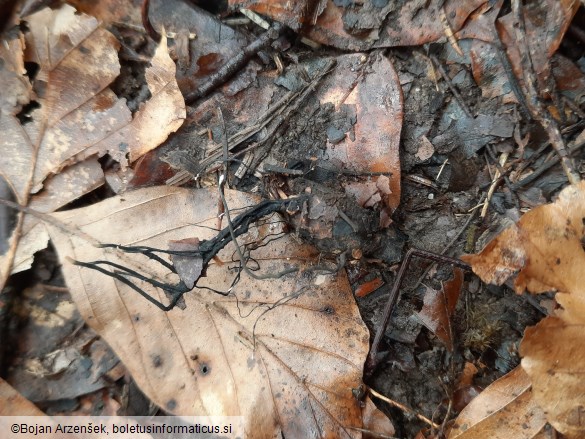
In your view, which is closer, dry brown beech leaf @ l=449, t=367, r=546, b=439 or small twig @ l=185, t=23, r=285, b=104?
dry brown beech leaf @ l=449, t=367, r=546, b=439

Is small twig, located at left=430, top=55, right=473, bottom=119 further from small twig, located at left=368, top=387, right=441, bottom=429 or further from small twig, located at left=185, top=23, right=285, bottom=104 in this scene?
small twig, located at left=368, top=387, right=441, bottom=429

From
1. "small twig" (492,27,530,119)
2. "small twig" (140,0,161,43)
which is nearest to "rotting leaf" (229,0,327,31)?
"small twig" (140,0,161,43)

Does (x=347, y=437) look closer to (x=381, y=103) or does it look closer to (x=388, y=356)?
(x=388, y=356)

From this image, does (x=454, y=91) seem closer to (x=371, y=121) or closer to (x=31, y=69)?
(x=371, y=121)

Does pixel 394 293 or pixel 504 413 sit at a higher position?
pixel 394 293

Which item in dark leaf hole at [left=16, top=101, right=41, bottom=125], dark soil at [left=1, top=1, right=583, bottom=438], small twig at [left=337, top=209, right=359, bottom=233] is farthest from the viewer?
dark leaf hole at [left=16, top=101, right=41, bottom=125]

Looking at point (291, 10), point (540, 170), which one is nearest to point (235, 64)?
point (291, 10)
